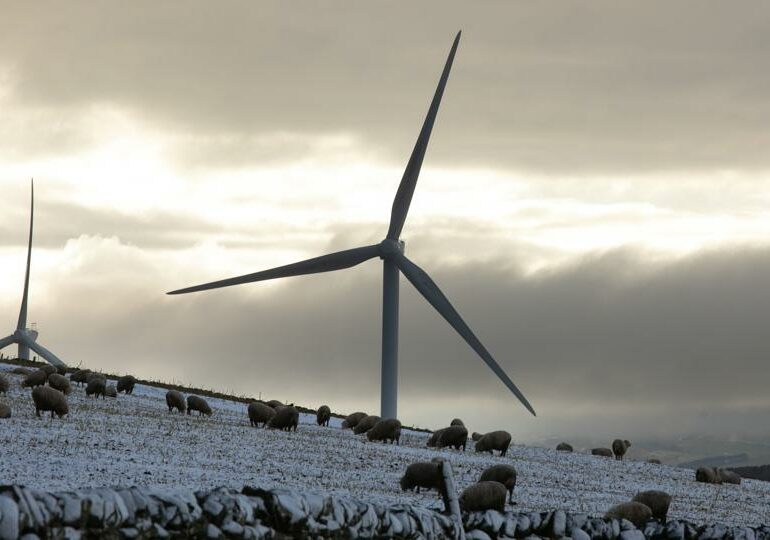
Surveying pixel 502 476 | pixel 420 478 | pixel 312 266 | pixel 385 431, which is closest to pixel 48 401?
pixel 385 431

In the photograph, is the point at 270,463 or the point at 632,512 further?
the point at 270,463

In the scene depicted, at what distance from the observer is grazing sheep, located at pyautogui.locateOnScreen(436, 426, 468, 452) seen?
120ft

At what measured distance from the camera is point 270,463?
25.7 metres

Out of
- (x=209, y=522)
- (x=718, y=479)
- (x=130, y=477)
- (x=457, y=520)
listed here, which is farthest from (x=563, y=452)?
(x=209, y=522)

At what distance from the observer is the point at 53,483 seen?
61.8ft

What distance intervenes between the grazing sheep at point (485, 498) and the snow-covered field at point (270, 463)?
2.67 feet

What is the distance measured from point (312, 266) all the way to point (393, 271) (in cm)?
385

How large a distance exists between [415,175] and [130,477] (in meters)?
29.8

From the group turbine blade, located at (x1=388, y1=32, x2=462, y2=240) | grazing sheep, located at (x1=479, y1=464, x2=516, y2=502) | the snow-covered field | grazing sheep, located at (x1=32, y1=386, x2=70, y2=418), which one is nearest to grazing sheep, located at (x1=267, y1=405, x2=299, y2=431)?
the snow-covered field

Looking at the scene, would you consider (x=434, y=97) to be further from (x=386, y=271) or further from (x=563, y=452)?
(x=563, y=452)

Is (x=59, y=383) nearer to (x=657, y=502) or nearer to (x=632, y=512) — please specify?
(x=657, y=502)

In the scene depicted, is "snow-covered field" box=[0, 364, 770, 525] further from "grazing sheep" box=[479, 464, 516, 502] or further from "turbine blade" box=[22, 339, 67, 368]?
"turbine blade" box=[22, 339, 67, 368]

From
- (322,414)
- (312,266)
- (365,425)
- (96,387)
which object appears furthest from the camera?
(312,266)

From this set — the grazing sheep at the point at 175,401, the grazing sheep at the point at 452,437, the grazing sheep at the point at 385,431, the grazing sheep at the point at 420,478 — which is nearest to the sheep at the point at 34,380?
the grazing sheep at the point at 175,401
